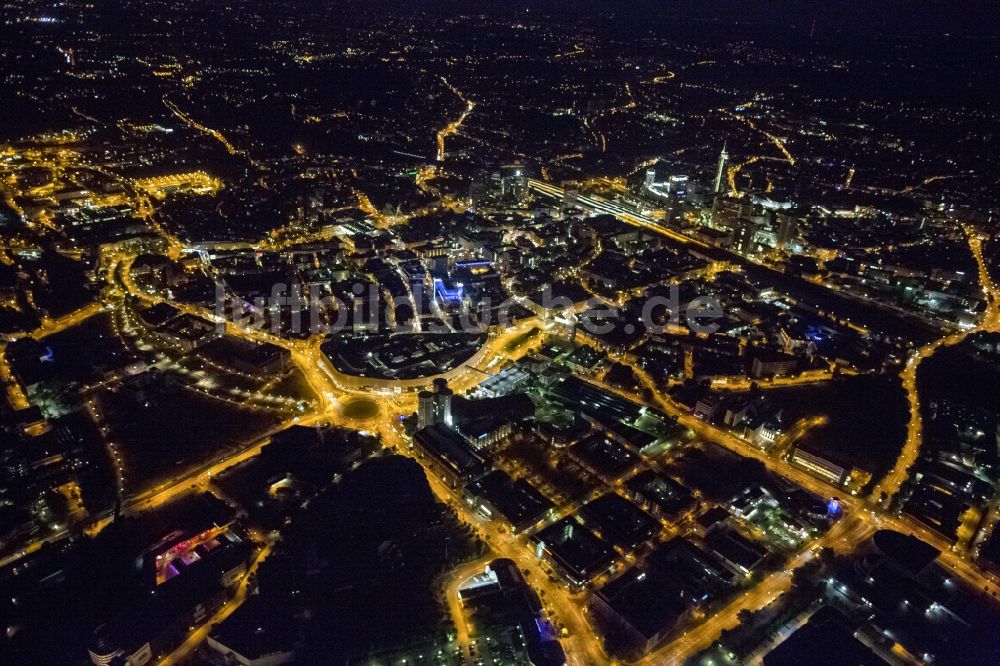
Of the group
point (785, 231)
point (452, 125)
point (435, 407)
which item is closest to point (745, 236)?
point (785, 231)

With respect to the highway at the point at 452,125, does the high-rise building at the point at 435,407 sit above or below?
below

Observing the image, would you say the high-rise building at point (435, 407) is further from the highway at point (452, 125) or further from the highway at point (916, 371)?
the highway at point (452, 125)

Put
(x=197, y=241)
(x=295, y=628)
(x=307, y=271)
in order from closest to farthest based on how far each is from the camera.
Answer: (x=295, y=628), (x=307, y=271), (x=197, y=241)

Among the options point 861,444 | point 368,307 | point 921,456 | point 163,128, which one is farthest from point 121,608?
point 163,128

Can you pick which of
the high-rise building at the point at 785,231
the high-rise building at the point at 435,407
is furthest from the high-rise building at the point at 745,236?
the high-rise building at the point at 435,407

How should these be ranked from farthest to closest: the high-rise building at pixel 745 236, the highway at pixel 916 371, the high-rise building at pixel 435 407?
1. the high-rise building at pixel 745 236
2. the high-rise building at pixel 435 407
3. the highway at pixel 916 371

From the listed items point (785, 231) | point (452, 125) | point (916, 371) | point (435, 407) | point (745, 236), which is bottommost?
point (916, 371)

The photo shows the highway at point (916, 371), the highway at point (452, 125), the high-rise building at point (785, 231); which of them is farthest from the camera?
the highway at point (452, 125)

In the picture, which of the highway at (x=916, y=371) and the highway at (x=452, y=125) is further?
the highway at (x=452, y=125)

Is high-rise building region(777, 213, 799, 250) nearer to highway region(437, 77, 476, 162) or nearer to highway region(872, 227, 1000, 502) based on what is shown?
highway region(872, 227, 1000, 502)

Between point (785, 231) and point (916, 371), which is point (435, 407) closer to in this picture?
point (916, 371)

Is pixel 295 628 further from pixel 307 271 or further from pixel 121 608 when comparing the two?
pixel 307 271
